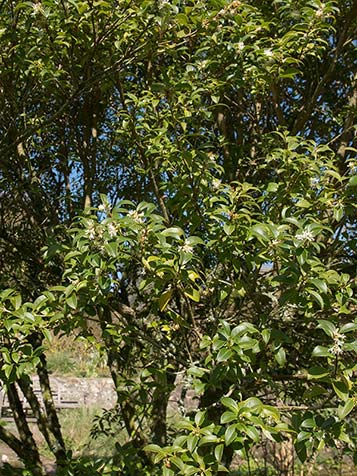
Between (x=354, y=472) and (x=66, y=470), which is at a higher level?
(x=66, y=470)

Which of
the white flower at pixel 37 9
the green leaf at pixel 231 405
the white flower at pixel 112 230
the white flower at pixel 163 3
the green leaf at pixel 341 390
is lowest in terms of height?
the green leaf at pixel 231 405

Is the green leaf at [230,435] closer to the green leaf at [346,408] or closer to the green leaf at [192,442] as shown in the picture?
the green leaf at [192,442]

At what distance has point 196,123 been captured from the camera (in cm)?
306

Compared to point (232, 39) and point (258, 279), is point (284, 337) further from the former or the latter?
→ point (232, 39)

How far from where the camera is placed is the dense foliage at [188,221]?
1.97m

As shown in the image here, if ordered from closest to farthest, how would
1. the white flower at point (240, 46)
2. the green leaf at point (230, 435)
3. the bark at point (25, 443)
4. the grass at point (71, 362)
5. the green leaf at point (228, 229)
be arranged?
the green leaf at point (230, 435) < the green leaf at point (228, 229) < the white flower at point (240, 46) < the bark at point (25, 443) < the grass at point (71, 362)

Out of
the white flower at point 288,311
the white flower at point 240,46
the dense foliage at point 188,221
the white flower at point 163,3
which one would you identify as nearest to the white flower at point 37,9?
the dense foliage at point 188,221

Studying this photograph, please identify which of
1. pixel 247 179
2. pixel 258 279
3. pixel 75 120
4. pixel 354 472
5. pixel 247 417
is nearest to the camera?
pixel 247 417

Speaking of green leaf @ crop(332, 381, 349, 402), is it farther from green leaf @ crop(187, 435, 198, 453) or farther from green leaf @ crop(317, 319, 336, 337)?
green leaf @ crop(187, 435, 198, 453)

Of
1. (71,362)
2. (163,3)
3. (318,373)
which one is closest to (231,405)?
(318,373)

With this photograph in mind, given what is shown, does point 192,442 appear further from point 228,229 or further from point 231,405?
point 228,229

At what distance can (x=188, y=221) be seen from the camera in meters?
2.59

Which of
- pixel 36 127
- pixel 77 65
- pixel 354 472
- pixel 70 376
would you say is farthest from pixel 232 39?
pixel 70 376

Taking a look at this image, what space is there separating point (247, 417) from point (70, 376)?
11.8 metres
